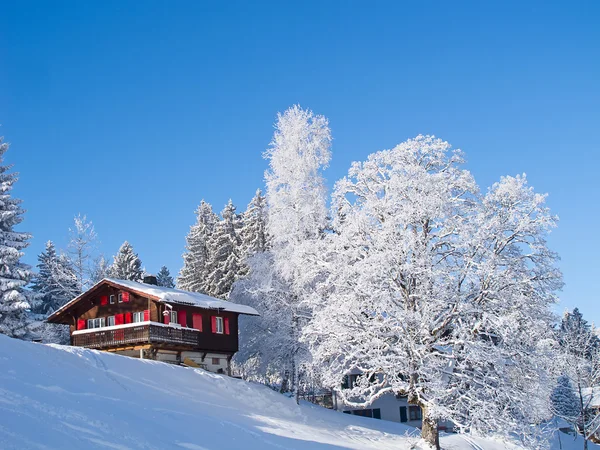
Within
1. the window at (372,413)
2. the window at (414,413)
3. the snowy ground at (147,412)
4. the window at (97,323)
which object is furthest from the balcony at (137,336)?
the window at (414,413)

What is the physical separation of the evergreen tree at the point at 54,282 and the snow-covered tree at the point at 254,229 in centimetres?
1461

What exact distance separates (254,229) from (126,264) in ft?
66.5

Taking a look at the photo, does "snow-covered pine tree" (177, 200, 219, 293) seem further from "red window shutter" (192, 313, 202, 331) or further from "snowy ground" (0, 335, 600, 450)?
"snowy ground" (0, 335, 600, 450)

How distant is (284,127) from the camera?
38.9 m

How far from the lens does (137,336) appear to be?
1443 inches

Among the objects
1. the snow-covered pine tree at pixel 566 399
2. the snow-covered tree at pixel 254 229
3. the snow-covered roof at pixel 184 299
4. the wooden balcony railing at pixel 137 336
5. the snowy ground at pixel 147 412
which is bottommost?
the snow-covered pine tree at pixel 566 399

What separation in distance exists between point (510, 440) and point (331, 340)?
8.38 meters

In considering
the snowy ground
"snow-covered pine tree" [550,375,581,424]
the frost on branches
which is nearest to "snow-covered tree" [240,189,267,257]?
the snowy ground

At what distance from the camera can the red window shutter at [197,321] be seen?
40688mm

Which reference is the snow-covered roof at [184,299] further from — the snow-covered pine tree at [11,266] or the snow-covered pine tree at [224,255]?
the snow-covered pine tree at [224,255]

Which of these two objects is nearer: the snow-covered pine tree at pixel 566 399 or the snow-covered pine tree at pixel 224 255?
the snow-covered pine tree at pixel 224 255

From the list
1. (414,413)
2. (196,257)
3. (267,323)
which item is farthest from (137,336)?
(196,257)

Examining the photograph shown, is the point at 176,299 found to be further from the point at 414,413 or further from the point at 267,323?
the point at 414,413

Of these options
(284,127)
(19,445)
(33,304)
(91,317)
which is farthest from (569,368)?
(19,445)
